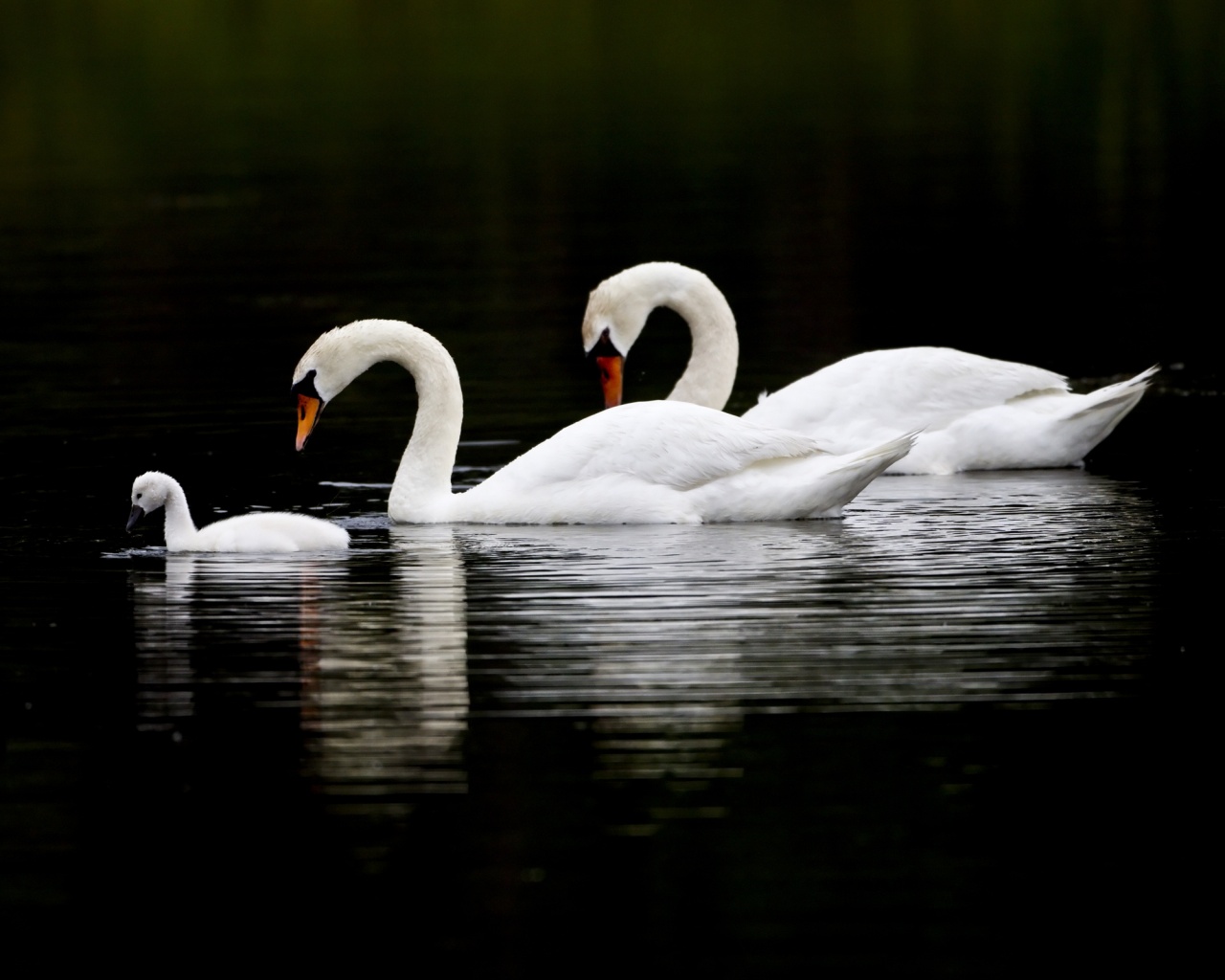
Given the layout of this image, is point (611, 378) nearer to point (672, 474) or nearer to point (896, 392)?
point (896, 392)

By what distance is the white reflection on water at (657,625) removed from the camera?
875 cm

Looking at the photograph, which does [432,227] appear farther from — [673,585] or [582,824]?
[582,824]

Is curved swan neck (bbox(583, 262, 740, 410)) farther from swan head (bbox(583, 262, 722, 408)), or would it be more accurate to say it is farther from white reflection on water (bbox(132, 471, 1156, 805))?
white reflection on water (bbox(132, 471, 1156, 805))

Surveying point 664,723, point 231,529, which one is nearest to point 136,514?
point 231,529

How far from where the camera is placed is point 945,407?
15.3 m

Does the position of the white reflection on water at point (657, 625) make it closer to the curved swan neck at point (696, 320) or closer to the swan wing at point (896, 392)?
the swan wing at point (896, 392)

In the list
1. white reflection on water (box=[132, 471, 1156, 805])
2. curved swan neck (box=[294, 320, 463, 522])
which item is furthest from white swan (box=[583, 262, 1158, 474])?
curved swan neck (box=[294, 320, 463, 522])

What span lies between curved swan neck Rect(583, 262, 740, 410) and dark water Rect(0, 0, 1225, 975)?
3.50ft

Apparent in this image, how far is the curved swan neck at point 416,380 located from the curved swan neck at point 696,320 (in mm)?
2659

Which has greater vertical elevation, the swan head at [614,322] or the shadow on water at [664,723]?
the swan head at [614,322]

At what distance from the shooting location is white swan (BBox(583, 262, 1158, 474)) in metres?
15.1

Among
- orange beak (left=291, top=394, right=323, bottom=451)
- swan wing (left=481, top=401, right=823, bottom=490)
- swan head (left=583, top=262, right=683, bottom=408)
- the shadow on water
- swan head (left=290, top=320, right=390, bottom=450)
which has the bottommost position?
the shadow on water

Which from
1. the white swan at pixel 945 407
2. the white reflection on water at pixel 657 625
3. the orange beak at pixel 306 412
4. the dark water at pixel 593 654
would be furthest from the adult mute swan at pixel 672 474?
the white swan at pixel 945 407

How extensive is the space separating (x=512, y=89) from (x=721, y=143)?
507 inches
